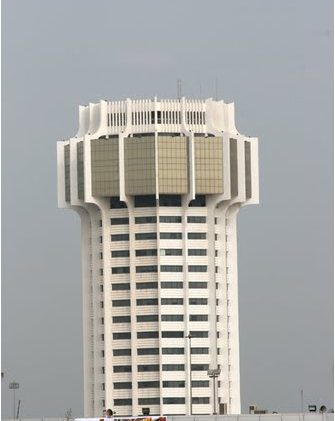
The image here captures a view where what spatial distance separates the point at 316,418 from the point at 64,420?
49.3ft

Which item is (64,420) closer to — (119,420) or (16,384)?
(119,420)

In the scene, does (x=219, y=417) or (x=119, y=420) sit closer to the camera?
(x=119, y=420)

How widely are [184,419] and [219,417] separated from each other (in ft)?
10.2

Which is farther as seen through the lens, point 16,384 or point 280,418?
point 16,384

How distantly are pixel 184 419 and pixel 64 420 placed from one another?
719 centimetres

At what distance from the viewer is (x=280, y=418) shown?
4498 inches

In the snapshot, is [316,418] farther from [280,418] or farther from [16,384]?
[16,384]

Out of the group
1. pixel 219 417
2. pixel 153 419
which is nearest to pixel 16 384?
pixel 219 417

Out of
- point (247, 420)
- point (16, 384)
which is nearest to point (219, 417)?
point (247, 420)

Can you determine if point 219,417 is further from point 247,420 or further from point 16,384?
point 16,384

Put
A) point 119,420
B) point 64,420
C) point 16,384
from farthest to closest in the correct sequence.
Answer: point 16,384
point 64,420
point 119,420

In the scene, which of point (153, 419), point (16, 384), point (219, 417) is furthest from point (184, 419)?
point (16, 384)

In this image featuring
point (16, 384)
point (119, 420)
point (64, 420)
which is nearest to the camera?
point (119, 420)

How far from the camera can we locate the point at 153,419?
8444 centimetres
